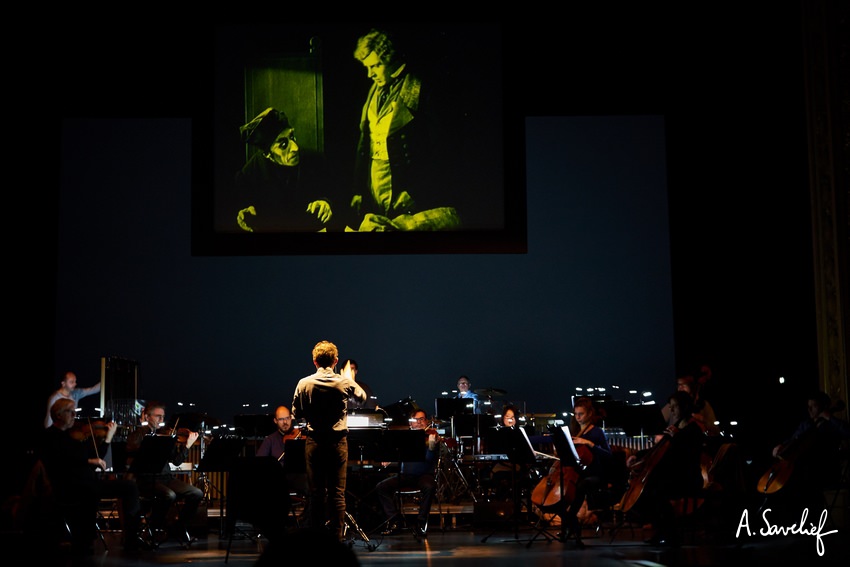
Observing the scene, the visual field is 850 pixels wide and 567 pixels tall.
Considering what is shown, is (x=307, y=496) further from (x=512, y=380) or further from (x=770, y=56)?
(x=770, y=56)

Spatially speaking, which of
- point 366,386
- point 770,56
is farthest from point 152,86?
point 770,56

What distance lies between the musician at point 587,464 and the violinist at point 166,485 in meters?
3.39

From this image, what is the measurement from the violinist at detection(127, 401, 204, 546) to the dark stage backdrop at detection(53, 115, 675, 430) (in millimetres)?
3410

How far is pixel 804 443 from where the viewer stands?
7.21 m

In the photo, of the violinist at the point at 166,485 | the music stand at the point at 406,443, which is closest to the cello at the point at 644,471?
the music stand at the point at 406,443

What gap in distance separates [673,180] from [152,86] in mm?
6771

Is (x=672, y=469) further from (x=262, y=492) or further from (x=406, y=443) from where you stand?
(x=262, y=492)

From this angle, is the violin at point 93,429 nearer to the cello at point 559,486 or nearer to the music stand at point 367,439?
the music stand at point 367,439

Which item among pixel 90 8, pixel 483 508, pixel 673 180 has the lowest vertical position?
pixel 483 508

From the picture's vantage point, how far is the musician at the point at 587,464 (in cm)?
772

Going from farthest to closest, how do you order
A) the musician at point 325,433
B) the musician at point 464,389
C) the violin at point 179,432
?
the musician at point 464,389
the violin at point 179,432
the musician at point 325,433

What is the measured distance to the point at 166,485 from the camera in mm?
8539

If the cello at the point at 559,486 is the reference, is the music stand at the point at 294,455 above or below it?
above

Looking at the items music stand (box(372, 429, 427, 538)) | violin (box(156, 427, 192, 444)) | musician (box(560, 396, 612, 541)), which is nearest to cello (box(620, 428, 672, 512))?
musician (box(560, 396, 612, 541))
